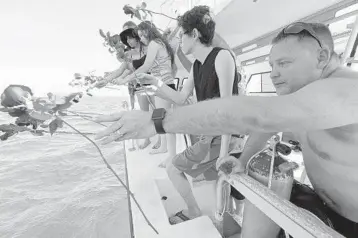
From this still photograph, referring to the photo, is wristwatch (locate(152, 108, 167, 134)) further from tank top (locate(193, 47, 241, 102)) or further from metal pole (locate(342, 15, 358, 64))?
metal pole (locate(342, 15, 358, 64))

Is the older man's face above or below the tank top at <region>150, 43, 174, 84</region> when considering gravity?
below

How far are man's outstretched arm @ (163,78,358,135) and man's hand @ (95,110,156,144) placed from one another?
0.38 ft

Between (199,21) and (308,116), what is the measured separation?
1149mm

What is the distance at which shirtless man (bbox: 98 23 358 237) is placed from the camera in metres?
0.57

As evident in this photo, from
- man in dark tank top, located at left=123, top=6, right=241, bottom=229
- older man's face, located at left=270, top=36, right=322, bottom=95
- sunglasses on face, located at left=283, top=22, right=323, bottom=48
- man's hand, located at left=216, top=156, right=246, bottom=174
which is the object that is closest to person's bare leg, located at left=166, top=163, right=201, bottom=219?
man in dark tank top, located at left=123, top=6, right=241, bottom=229

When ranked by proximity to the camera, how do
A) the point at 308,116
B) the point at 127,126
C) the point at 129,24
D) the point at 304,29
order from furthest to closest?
the point at 129,24, the point at 304,29, the point at 127,126, the point at 308,116

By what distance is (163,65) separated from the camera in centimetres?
254

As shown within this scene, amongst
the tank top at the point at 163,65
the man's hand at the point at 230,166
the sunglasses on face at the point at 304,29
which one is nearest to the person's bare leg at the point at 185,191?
the man's hand at the point at 230,166

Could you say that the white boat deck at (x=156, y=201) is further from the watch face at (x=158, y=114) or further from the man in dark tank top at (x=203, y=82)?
the watch face at (x=158, y=114)

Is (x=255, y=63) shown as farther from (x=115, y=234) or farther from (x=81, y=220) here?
(x=81, y=220)

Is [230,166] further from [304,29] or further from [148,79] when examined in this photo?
[148,79]

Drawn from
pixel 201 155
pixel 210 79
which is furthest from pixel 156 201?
pixel 210 79

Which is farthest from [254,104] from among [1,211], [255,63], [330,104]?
[1,211]

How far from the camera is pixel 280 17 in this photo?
198cm
